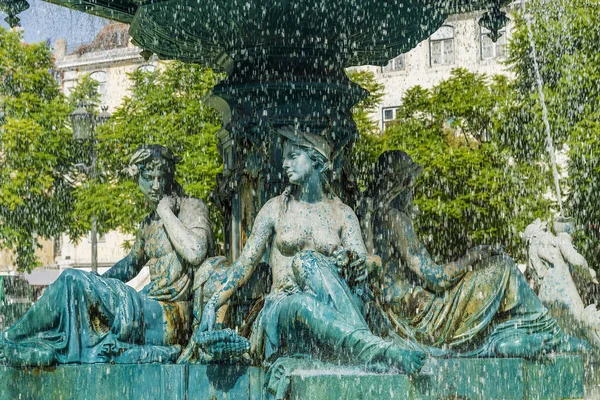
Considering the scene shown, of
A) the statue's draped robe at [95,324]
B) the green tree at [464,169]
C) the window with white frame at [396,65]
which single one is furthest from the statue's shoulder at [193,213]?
the window with white frame at [396,65]

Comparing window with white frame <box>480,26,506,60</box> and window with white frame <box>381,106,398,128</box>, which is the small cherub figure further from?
window with white frame <box>381,106,398,128</box>

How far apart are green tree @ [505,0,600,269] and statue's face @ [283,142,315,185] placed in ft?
56.7

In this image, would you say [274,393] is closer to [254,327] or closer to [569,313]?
[254,327]

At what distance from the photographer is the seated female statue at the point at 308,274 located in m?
5.47

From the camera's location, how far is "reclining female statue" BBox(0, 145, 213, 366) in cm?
634

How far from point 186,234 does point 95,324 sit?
84 cm

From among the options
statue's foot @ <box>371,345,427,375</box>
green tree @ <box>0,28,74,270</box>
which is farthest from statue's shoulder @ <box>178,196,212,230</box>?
green tree @ <box>0,28,74,270</box>

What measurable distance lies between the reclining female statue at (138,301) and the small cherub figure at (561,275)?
3.71 meters

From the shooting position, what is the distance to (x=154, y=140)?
90.0 ft

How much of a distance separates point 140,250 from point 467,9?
3.35 meters

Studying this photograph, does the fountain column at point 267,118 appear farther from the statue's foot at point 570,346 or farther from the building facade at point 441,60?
the building facade at point 441,60

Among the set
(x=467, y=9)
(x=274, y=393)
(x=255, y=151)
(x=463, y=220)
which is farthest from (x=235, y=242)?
(x=463, y=220)

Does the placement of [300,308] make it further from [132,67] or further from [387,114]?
[132,67]

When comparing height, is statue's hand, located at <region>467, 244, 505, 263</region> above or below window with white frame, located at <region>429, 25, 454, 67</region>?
below
